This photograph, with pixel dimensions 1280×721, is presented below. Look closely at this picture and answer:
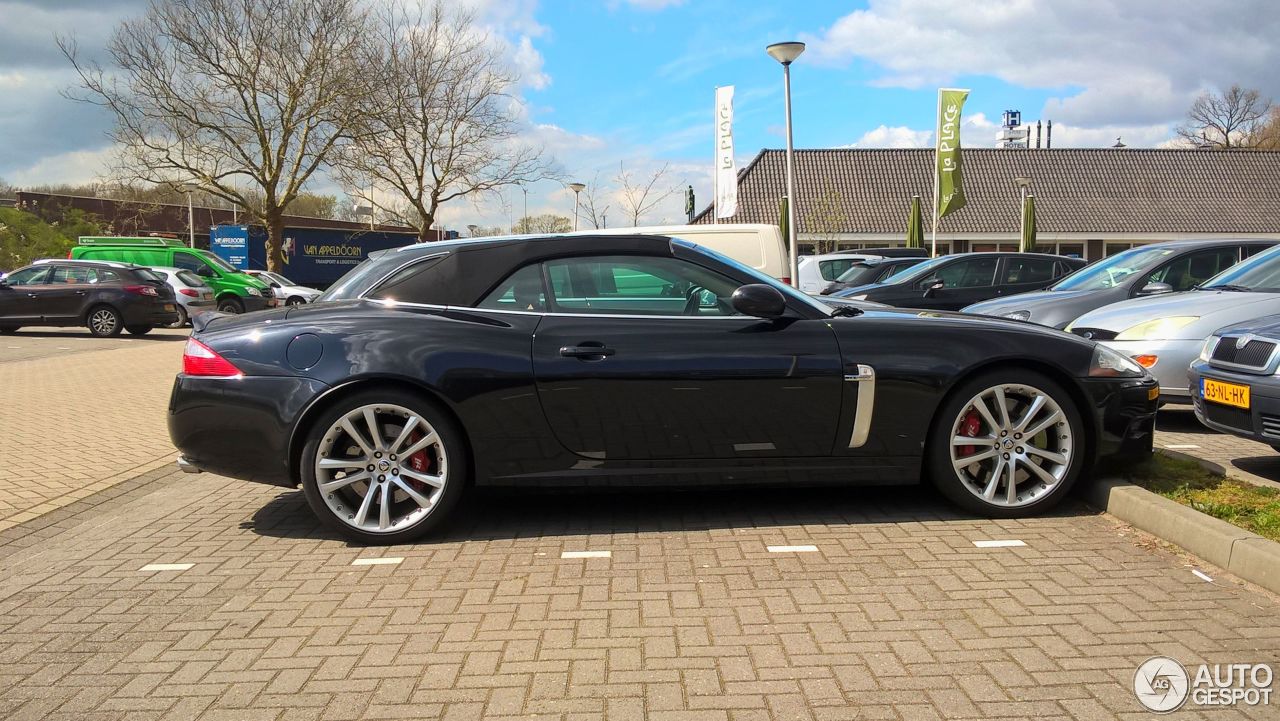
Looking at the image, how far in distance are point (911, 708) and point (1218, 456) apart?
446 centimetres

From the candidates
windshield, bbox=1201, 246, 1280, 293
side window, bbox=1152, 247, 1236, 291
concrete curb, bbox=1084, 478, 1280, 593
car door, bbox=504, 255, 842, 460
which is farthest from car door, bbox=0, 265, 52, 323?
concrete curb, bbox=1084, 478, 1280, 593

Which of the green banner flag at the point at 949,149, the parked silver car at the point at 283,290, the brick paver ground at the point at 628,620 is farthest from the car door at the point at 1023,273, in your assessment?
the parked silver car at the point at 283,290

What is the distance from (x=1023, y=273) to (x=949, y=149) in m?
17.0

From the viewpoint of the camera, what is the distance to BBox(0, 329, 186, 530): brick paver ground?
5867mm

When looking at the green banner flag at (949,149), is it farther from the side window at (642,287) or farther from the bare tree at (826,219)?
the side window at (642,287)

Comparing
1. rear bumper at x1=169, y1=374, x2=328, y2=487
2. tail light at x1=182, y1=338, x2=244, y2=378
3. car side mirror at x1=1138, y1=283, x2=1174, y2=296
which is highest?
tail light at x1=182, y1=338, x2=244, y2=378

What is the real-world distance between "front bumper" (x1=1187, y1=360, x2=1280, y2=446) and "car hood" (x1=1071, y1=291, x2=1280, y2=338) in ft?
4.22

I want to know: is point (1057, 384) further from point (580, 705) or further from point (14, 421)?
point (14, 421)

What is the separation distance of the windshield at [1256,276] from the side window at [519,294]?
5.40m

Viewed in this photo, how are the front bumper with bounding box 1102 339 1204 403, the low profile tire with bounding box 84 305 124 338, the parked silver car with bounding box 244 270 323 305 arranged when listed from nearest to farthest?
1. the front bumper with bounding box 1102 339 1204 403
2. the low profile tire with bounding box 84 305 124 338
3. the parked silver car with bounding box 244 270 323 305

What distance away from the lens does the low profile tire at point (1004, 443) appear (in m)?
4.58

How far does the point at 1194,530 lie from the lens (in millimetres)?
4047

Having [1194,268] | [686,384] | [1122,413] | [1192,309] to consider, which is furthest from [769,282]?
[1194,268]

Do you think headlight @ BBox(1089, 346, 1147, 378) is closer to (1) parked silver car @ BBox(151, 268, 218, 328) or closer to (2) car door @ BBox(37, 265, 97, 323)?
(2) car door @ BBox(37, 265, 97, 323)
